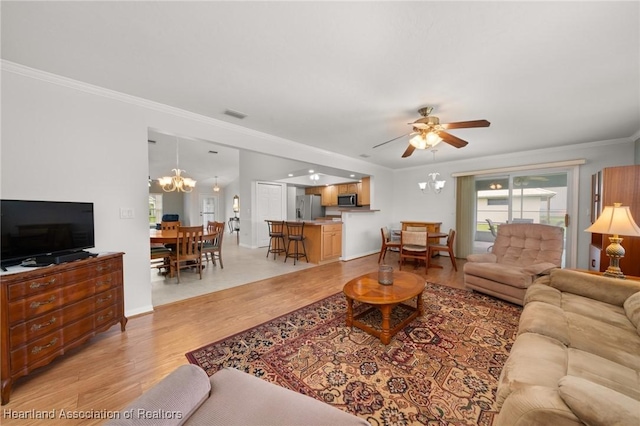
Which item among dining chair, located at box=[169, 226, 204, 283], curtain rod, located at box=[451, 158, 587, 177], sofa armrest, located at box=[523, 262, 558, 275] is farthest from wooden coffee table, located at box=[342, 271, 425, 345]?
curtain rod, located at box=[451, 158, 587, 177]

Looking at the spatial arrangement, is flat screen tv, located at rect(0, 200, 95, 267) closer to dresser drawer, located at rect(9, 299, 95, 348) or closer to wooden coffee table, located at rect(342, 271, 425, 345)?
dresser drawer, located at rect(9, 299, 95, 348)

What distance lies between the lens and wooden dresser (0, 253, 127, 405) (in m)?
1.45

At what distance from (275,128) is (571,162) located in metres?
5.25

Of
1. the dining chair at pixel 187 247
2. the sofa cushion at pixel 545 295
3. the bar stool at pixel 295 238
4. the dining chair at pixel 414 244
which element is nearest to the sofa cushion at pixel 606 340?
the sofa cushion at pixel 545 295

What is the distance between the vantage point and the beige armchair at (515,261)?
2.79m

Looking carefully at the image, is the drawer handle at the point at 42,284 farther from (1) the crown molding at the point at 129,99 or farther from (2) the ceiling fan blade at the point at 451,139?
(2) the ceiling fan blade at the point at 451,139

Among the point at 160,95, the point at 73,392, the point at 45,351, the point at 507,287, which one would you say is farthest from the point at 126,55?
the point at 507,287

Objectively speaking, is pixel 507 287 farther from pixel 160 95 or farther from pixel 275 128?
pixel 160 95

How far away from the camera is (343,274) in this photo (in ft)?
14.1

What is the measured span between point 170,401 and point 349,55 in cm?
230

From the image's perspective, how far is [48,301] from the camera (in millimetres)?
1653

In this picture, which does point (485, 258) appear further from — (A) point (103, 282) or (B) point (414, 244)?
(A) point (103, 282)

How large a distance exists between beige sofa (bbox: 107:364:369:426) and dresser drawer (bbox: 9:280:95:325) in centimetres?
146

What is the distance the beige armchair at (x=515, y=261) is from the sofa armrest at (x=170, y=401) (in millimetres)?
3383
